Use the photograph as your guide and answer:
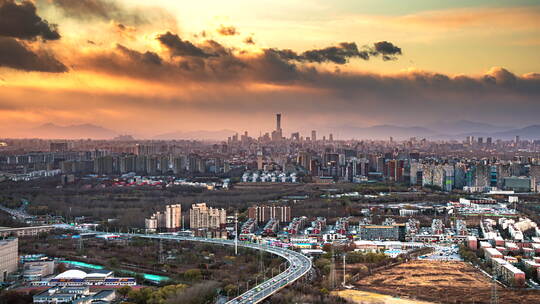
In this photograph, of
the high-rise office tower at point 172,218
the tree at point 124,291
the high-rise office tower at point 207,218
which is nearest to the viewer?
the tree at point 124,291

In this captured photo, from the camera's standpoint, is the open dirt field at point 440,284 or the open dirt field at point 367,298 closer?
the open dirt field at point 367,298

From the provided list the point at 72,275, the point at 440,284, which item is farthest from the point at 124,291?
the point at 440,284

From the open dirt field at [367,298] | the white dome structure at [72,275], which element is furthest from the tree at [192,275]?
the open dirt field at [367,298]

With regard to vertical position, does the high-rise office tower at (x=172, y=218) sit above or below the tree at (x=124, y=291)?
above

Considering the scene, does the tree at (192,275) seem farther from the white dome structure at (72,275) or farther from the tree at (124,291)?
the white dome structure at (72,275)

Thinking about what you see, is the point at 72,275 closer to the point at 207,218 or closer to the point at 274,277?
the point at 274,277

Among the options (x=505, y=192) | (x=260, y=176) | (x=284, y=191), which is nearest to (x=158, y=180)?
(x=260, y=176)

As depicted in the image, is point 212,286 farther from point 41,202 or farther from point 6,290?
point 41,202
